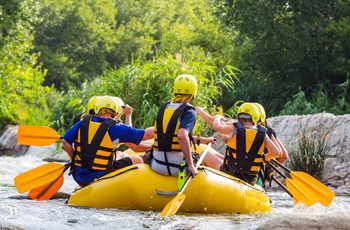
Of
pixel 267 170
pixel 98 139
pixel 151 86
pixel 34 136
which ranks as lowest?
pixel 267 170

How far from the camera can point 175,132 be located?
7730mm

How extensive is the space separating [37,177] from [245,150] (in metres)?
2.21

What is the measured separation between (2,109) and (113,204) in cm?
1371

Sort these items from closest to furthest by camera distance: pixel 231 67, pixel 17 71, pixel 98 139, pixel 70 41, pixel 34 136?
pixel 98 139, pixel 34 136, pixel 231 67, pixel 17 71, pixel 70 41

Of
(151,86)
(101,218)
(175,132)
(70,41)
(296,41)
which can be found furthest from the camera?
(70,41)

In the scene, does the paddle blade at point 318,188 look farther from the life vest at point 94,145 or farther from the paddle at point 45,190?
the paddle at point 45,190

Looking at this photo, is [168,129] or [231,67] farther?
[231,67]

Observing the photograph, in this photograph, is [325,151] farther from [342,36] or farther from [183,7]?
[183,7]

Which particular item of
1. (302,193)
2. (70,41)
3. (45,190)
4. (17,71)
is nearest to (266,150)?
(302,193)

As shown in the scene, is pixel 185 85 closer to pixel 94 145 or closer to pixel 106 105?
pixel 106 105

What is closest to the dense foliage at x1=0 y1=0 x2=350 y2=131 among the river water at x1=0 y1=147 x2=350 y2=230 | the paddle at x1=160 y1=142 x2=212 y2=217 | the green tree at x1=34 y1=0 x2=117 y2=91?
the river water at x1=0 y1=147 x2=350 y2=230

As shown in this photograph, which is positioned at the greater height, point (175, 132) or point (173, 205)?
point (175, 132)

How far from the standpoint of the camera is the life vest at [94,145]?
313 inches

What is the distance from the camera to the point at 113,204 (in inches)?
311
